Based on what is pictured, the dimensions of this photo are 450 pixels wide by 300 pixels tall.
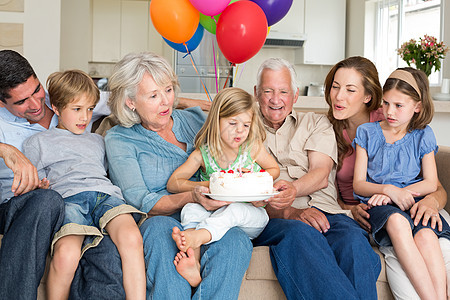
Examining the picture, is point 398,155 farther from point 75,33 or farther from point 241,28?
point 75,33

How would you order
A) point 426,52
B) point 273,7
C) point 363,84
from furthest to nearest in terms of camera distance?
point 426,52 < point 273,7 < point 363,84

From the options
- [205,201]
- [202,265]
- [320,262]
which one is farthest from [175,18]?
[320,262]

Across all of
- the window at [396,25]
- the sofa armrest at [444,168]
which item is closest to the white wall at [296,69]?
the window at [396,25]

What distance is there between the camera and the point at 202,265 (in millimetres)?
1710

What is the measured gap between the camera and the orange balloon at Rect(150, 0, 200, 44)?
246 cm

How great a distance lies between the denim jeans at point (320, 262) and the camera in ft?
5.35

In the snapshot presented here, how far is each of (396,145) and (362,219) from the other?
1.28ft

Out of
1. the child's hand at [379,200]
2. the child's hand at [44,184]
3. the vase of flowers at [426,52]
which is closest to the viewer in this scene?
the child's hand at [44,184]

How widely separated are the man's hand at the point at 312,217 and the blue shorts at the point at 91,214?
0.65 meters

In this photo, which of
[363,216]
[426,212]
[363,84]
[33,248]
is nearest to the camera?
[33,248]

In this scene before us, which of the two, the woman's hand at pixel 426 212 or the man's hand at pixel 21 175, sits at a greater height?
the man's hand at pixel 21 175

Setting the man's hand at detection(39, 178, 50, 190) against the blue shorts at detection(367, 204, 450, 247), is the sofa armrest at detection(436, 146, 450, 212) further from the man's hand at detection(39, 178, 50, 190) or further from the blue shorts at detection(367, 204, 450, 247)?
the man's hand at detection(39, 178, 50, 190)

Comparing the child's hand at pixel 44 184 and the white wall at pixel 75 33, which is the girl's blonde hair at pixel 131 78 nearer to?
the child's hand at pixel 44 184

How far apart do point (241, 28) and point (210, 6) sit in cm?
20
